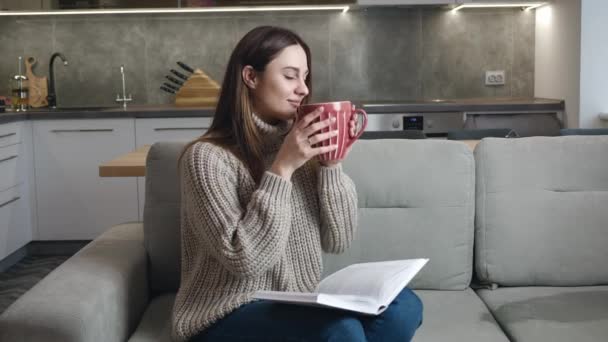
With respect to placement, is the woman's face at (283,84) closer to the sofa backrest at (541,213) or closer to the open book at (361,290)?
the open book at (361,290)

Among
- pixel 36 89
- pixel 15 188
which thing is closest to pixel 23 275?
pixel 15 188

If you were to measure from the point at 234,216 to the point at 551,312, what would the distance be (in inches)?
33.8

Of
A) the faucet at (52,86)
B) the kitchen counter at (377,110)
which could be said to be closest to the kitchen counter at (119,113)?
the kitchen counter at (377,110)

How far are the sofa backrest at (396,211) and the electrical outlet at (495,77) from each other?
9.43 feet

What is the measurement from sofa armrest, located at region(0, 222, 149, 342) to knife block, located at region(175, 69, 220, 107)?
2366 mm

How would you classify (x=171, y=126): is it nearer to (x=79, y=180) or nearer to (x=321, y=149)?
(x=79, y=180)

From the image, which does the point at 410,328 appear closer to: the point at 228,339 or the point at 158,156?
the point at 228,339

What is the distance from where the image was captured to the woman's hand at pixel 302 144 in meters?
1.67

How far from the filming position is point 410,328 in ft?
5.58

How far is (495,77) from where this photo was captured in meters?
4.96

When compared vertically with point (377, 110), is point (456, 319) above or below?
below

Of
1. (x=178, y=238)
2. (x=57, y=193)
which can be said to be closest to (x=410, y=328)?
(x=178, y=238)

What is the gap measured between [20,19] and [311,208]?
3586 millimetres

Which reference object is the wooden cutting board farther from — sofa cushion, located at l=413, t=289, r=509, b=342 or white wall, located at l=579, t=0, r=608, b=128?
sofa cushion, located at l=413, t=289, r=509, b=342
